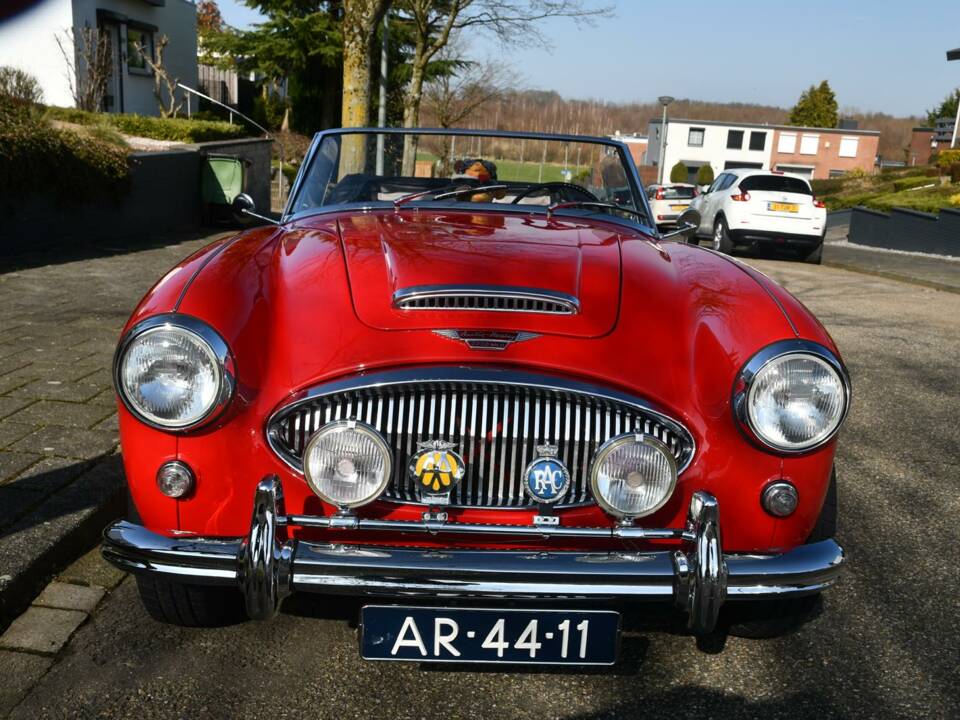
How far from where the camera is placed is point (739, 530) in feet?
7.66

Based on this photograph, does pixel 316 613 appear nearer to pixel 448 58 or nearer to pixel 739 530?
pixel 739 530

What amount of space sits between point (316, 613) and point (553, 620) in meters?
0.90

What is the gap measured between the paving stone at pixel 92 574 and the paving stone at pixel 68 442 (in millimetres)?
659

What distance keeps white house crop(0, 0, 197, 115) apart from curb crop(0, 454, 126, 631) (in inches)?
887

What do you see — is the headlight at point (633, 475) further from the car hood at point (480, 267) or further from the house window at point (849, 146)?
the house window at point (849, 146)

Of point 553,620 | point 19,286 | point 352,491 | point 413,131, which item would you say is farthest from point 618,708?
point 19,286

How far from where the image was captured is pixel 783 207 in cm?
1518

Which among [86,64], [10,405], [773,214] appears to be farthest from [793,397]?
[86,64]

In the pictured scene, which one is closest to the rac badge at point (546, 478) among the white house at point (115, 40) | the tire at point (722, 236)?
the tire at point (722, 236)

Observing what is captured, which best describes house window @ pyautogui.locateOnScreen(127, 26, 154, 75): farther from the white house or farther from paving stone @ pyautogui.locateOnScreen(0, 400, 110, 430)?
paving stone @ pyautogui.locateOnScreen(0, 400, 110, 430)

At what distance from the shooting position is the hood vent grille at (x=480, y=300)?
95.0 inches

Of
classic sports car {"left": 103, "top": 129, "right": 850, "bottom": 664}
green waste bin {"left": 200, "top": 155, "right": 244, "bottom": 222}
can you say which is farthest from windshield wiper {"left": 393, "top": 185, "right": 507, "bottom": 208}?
green waste bin {"left": 200, "top": 155, "right": 244, "bottom": 222}

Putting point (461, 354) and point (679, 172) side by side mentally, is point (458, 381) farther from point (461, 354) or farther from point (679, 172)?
point (679, 172)

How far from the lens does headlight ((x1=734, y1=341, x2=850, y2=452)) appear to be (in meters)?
2.30
